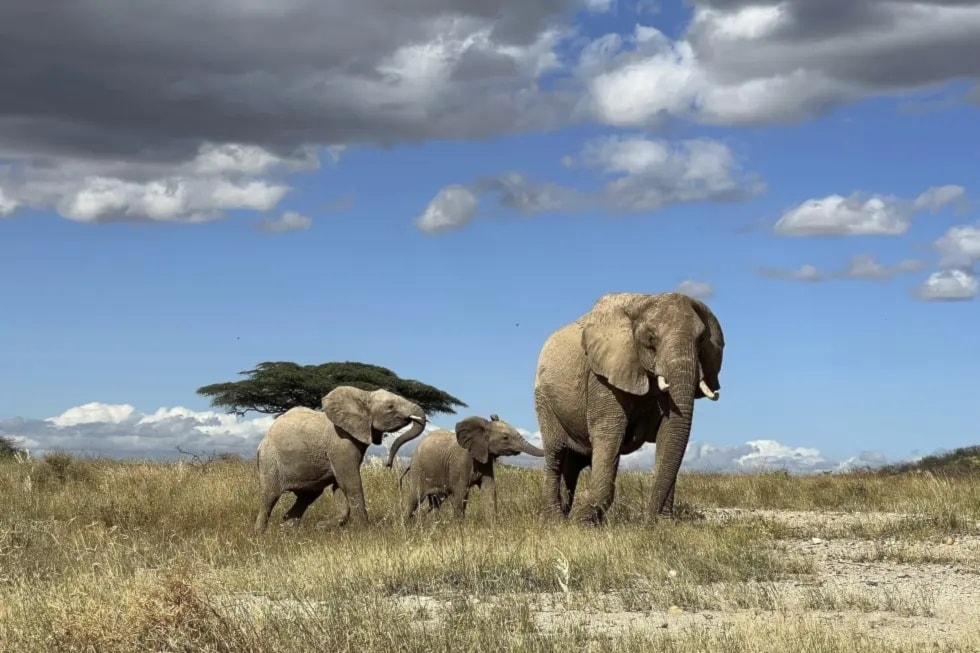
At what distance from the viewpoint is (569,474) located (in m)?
17.3

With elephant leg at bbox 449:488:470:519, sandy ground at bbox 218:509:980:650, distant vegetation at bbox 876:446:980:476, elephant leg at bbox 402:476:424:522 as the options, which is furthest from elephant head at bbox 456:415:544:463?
distant vegetation at bbox 876:446:980:476

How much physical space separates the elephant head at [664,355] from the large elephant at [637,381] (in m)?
0.01

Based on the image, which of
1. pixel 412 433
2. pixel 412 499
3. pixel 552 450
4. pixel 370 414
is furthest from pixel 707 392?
pixel 412 499

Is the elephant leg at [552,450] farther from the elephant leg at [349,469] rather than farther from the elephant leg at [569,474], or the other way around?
the elephant leg at [349,469]

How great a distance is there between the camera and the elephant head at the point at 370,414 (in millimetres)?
16562

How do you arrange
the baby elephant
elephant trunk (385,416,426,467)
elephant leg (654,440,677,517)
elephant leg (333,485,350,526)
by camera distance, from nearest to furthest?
elephant leg (654,440,677,517), elephant trunk (385,416,426,467), elephant leg (333,485,350,526), the baby elephant

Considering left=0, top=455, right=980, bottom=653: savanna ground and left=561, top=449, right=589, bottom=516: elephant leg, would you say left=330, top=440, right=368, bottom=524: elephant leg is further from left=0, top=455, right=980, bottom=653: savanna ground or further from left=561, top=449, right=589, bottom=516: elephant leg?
left=561, top=449, right=589, bottom=516: elephant leg

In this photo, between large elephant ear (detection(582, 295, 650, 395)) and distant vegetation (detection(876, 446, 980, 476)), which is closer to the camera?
large elephant ear (detection(582, 295, 650, 395))

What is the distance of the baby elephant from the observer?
59.7 ft

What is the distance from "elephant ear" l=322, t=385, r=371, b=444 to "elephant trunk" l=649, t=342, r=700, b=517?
4020 mm

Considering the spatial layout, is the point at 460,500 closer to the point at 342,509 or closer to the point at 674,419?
the point at 342,509

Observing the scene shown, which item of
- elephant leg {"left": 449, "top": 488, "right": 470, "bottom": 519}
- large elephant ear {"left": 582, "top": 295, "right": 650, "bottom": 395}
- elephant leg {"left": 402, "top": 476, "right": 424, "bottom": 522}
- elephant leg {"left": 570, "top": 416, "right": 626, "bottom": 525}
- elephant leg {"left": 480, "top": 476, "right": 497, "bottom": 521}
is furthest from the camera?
elephant leg {"left": 402, "top": 476, "right": 424, "bottom": 522}

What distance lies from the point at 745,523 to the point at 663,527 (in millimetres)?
2471

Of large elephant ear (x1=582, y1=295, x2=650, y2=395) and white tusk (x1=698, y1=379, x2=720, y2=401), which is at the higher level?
large elephant ear (x1=582, y1=295, x2=650, y2=395)
